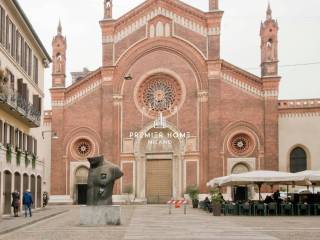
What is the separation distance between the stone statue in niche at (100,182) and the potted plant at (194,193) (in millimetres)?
21529

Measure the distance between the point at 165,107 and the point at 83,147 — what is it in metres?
8.34

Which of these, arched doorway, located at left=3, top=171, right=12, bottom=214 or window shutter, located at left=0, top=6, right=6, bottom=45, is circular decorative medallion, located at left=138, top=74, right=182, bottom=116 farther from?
window shutter, located at left=0, top=6, right=6, bottom=45

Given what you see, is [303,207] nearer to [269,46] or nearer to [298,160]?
[298,160]

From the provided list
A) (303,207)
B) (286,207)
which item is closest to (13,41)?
(286,207)

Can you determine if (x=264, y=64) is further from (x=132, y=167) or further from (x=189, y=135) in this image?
(x=132, y=167)

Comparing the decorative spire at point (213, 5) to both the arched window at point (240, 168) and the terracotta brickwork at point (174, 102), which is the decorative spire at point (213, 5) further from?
the arched window at point (240, 168)

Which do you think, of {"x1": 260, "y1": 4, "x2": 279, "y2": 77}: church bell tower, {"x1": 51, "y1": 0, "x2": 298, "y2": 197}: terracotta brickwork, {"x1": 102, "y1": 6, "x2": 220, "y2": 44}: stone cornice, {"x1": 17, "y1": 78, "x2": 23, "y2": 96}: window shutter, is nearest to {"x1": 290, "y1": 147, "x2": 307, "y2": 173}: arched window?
{"x1": 51, "y1": 0, "x2": 298, "y2": 197}: terracotta brickwork

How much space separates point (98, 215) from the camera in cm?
2509

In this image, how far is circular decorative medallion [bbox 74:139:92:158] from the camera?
5475 cm

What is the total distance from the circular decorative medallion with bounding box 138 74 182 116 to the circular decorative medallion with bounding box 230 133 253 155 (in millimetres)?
6156

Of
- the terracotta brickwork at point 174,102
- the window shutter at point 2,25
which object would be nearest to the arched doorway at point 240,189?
the terracotta brickwork at point 174,102

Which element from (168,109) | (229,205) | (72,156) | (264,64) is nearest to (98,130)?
(72,156)

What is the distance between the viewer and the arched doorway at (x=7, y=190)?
33.1 metres

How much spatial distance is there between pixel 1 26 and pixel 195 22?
2559 cm
